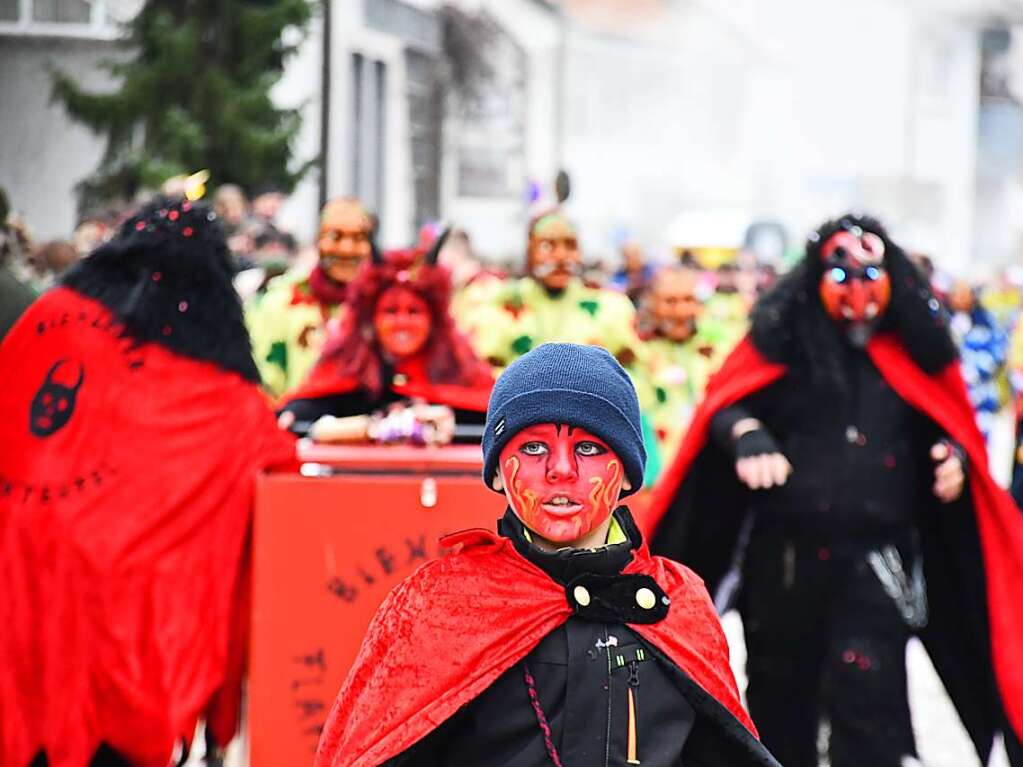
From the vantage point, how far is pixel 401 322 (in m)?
6.73

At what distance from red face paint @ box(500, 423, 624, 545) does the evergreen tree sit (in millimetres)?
15510

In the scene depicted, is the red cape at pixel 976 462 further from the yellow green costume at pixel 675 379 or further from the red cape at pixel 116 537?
the yellow green costume at pixel 675 379

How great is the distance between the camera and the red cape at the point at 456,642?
3.46m

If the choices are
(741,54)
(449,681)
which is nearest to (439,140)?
(741,54)

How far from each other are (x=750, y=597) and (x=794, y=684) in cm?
33

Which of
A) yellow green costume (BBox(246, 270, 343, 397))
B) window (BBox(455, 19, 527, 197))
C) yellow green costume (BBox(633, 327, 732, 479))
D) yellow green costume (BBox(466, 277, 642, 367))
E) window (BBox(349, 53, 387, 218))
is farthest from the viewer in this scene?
window (BBox(455, 19, 527, 197))

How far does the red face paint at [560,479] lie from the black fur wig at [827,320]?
9.34 ft

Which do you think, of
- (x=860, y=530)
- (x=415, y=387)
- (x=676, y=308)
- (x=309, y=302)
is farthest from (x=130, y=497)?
(x=676, y=308)

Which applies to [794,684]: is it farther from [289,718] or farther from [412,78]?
[412,78]

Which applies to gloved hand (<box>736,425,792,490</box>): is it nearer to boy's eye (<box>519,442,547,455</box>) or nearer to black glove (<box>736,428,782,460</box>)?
black glove (<box>736,428,782,460</box>)

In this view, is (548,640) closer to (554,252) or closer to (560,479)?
(560,479)

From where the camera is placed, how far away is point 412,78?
33.1 meters

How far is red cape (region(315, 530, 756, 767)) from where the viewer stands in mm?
3457

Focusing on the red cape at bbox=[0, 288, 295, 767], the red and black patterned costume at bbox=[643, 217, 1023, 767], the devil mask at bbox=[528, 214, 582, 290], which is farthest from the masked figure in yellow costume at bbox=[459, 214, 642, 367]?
the red cape at bbox=[0, 288, 295, 767]
